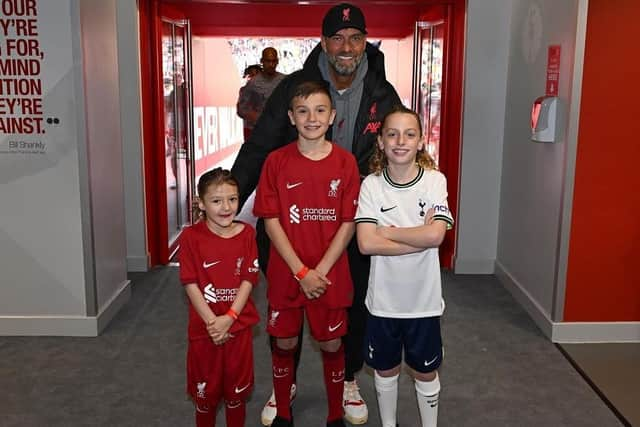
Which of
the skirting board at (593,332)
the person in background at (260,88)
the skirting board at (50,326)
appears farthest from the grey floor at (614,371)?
the person in background at (260,88)

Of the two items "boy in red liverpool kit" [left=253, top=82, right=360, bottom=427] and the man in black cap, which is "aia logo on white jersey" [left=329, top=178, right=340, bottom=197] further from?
the man in black cap

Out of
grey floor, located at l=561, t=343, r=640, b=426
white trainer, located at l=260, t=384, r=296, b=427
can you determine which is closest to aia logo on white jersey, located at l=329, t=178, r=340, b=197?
white trainer, located at l=260, t=384, r=296, b=427

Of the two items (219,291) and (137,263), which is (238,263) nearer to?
(219,291)

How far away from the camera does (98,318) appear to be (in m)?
3.94

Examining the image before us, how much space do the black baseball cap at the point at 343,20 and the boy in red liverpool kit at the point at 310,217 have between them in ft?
0.79

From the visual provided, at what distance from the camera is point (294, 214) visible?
2510 mm

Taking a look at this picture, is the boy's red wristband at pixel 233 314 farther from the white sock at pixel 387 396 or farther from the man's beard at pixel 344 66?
the man's beard at pixel 344 66

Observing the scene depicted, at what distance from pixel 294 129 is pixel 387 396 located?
3.69 feet

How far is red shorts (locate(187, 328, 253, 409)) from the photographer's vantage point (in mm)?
2387

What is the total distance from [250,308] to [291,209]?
385 mm

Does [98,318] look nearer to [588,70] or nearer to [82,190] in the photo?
[82,190]

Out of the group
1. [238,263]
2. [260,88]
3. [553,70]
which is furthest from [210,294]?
[260,88]

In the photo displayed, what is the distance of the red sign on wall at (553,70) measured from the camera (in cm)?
388

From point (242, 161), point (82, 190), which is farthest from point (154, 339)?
point (242, 161)
